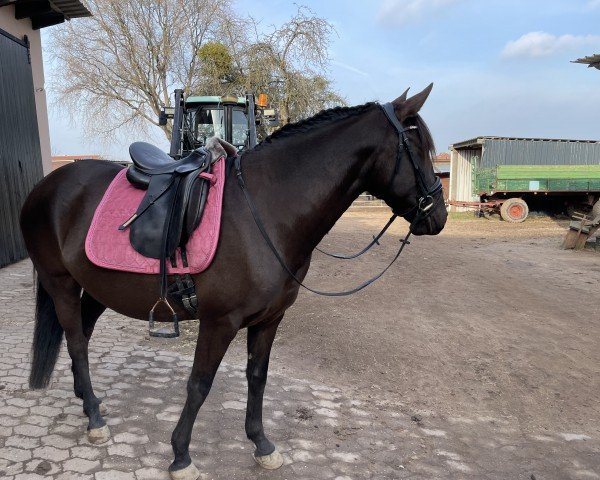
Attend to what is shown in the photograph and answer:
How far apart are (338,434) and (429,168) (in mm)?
1949

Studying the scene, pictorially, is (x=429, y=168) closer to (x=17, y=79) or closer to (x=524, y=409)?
(x=524, y=409)

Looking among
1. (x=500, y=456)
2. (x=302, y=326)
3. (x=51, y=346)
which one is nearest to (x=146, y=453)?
(x=51, y=346)

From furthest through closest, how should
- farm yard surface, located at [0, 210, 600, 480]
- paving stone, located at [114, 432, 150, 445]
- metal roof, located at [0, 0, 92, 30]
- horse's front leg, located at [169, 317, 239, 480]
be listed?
metal roof, located at [0, 0, 92, 30], paving stone, located at [114, 432, 150, 445], farm yard surface, located at [0, 210, 600, 480], horse's front leg, located at [169, 317, 239, 480]

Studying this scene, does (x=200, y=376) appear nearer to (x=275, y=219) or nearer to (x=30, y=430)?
(x=275, y=219)

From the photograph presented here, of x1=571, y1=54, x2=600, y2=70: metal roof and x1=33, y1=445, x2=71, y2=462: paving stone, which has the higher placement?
x1=571, y1=54, x2=600, y2=70: metal roof

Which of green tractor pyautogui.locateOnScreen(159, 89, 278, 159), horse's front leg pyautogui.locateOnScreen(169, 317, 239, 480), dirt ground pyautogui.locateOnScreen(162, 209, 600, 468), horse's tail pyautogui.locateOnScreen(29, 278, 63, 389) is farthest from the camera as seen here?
green tractor pyautogui.locateOnScreen(159, 89, 278, 159)

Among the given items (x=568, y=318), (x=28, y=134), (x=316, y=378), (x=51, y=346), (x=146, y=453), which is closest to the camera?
(x=146, y=453)

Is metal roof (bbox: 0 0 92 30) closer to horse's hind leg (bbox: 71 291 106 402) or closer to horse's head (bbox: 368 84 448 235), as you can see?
horse's hind leg (bbox: 71 291 106 402)

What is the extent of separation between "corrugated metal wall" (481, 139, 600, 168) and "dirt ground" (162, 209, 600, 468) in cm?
1199

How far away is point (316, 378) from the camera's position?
12.9 feet

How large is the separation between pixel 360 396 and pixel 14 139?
8.32 meters

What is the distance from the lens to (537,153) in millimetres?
20453

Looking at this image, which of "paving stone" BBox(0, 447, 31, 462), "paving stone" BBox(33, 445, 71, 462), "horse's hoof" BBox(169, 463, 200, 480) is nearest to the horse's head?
"horse's hoof" BBox(169, 463, 200, 480)

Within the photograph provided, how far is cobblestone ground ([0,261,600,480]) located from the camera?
8.71ft
